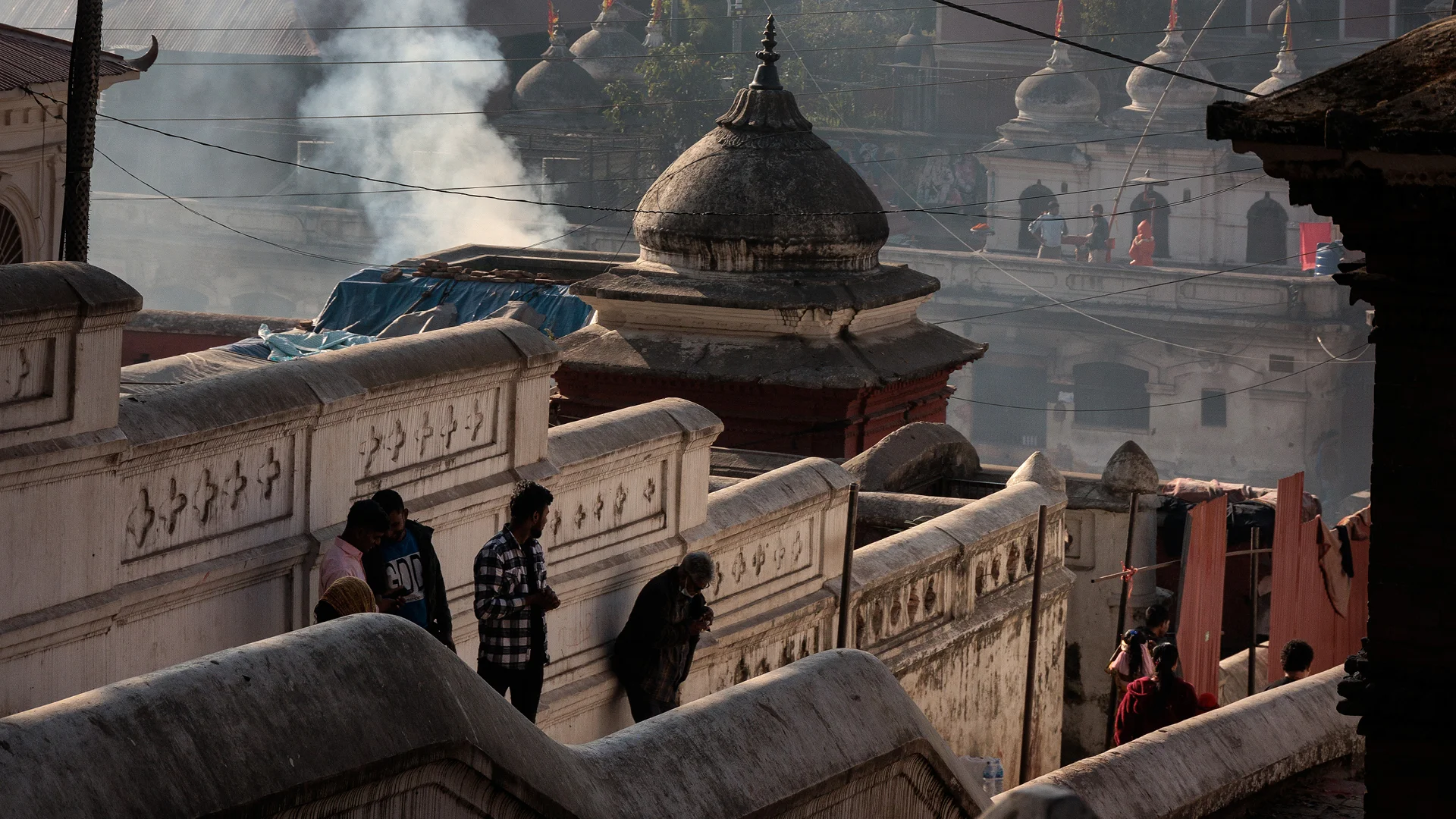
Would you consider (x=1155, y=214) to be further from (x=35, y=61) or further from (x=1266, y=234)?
(x=35, y=61)

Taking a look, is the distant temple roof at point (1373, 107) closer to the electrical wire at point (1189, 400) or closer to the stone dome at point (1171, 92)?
the electrical wire at point (1189, 400)

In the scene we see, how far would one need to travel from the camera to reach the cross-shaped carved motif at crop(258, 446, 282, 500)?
5.66 metres

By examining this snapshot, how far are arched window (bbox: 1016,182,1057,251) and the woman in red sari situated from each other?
42113 millimetres

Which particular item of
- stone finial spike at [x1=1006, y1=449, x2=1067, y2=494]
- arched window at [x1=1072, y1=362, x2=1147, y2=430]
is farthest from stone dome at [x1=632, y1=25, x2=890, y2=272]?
arched window at [x1=1072, y1=362, x2=1147, y2=430]

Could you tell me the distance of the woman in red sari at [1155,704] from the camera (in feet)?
25.4

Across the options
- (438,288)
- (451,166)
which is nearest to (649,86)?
(451,166)

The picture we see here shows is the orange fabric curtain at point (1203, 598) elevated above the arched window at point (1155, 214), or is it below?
below

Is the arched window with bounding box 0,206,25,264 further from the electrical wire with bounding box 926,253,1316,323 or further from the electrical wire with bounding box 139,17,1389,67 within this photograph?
the electrical wire with bounding box 139,17,1389,67

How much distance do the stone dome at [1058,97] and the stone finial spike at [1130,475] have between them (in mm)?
38728

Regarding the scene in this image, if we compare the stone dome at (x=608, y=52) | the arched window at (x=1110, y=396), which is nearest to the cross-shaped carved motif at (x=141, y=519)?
the arched window at (x=1110, y=396)

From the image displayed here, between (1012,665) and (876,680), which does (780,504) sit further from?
(876,680)

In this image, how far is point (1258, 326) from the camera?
1646 inches

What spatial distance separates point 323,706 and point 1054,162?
155 feet

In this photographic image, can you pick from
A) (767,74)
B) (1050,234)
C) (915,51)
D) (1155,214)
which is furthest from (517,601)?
(915,51)
